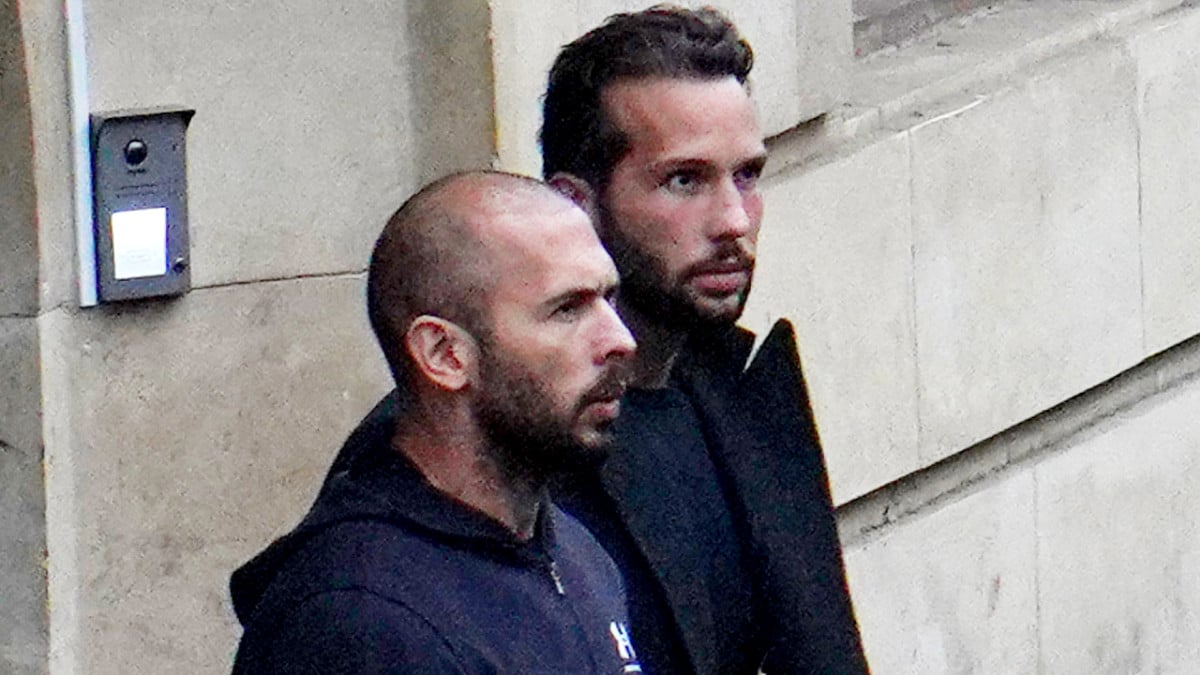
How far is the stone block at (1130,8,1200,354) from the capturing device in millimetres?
7480

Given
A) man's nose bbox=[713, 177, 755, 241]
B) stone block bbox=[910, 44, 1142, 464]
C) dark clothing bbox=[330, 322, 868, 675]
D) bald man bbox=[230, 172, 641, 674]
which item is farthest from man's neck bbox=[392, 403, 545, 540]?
stone block bbox=[910, 44, 1142, 464]

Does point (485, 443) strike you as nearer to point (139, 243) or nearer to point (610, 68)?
point (610, 68)

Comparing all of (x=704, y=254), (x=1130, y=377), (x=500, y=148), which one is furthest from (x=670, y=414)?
(x=1130, y=377)

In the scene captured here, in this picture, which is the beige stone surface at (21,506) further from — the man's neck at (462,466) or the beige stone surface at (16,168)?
the man's neck at (462,466)

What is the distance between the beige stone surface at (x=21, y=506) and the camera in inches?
194

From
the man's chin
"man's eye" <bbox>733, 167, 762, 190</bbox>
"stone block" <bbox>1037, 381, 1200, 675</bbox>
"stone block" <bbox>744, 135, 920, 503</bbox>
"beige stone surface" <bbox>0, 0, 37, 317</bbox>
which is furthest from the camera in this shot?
"stone block" <bbox>1037, 381, 1200, 675</bbox>

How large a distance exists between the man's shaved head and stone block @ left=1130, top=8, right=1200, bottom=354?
14.0 ft

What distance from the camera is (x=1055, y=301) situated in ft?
23.7

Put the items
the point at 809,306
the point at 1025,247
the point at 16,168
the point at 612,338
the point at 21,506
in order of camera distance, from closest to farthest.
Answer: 1. the point at 612,338
2. the point at 16,168
3. the point at 21,506
4. the point at 809,306
5. the point at 1025,247

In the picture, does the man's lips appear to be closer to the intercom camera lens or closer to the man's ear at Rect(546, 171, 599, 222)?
the man's ear at Rect(546, 171, 599, 222)

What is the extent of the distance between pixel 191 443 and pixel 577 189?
57.5 inches

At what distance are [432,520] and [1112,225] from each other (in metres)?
4.44

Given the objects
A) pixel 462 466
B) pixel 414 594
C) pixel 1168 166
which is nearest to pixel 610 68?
pixel 462 466

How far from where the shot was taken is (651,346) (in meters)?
3.99
